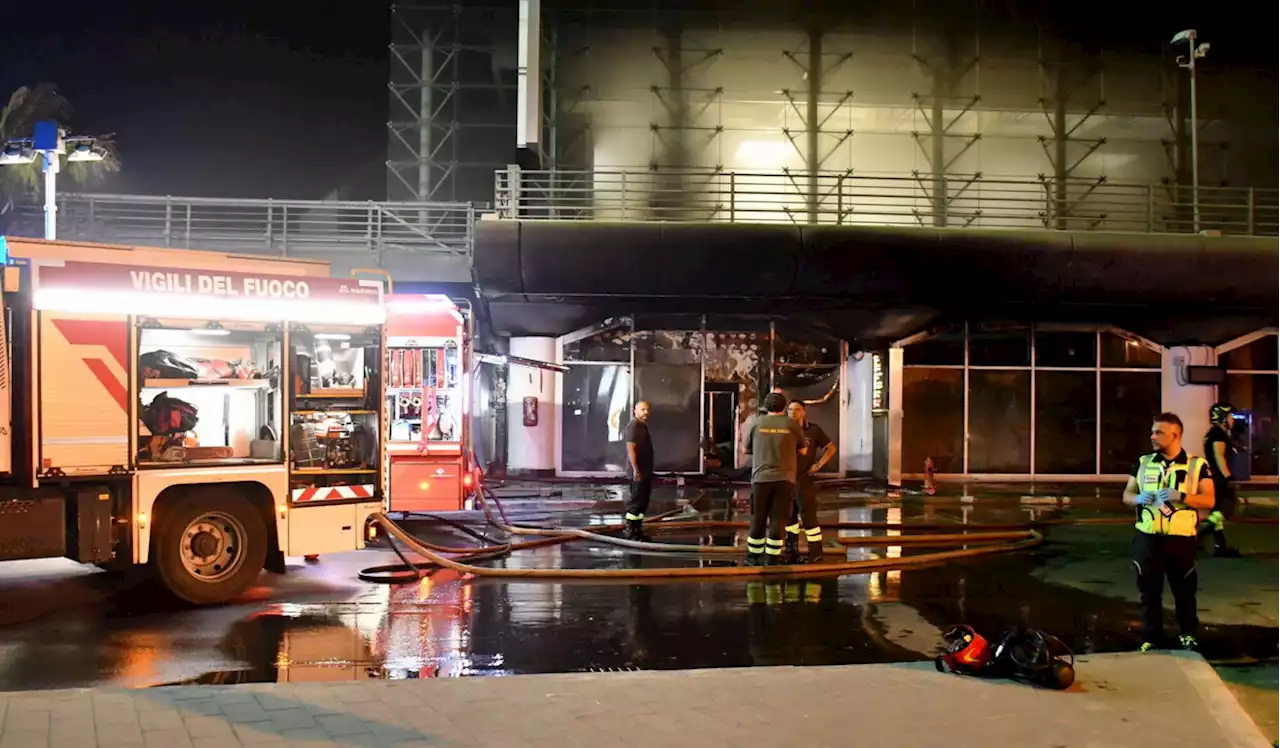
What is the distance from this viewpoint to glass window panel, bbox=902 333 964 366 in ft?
62.7

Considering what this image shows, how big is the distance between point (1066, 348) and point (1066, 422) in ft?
5.20

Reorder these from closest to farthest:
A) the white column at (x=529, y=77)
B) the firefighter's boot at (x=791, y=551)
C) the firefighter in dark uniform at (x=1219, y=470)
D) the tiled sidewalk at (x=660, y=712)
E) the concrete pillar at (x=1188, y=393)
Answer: the tiled sidewalk at (x=660, y=712), the firefighter's boot at (x=791, y=551), the firefighter in dark uniform at (x=1219, y=470), the white column at (x=529, y=77), the concrete pillar at (x=1188, y=393)

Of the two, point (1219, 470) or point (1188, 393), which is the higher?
point (1188, 393)

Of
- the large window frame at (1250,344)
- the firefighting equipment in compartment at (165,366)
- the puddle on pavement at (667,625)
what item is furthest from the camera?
the large window frame at (1250,344)

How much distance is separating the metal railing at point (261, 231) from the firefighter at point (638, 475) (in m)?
8.46

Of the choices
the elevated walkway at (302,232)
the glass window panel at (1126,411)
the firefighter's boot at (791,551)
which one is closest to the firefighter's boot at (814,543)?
the firefighter's boot at (791,551)

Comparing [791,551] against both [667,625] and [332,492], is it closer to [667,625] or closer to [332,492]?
→ [667,625]

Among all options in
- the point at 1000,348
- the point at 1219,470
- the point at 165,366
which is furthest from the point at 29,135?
the point at 1219,470

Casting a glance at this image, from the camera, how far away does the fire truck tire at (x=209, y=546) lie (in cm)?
746

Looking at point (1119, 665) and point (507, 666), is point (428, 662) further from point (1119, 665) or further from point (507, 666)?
point (1119, 665)

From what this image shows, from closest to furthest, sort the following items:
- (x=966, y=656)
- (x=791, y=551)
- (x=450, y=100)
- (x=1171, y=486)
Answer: (x=966, y=656), (x=1171, y=486), (x=791, y=551), (x=450, y=100)

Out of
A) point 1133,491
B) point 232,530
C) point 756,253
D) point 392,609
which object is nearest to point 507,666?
point 392,609

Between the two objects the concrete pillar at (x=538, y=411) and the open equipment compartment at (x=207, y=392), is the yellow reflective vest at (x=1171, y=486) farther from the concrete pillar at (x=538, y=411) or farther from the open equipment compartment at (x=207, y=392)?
the concrete pillar at (x=538, y=411)

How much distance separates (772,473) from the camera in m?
8.97
